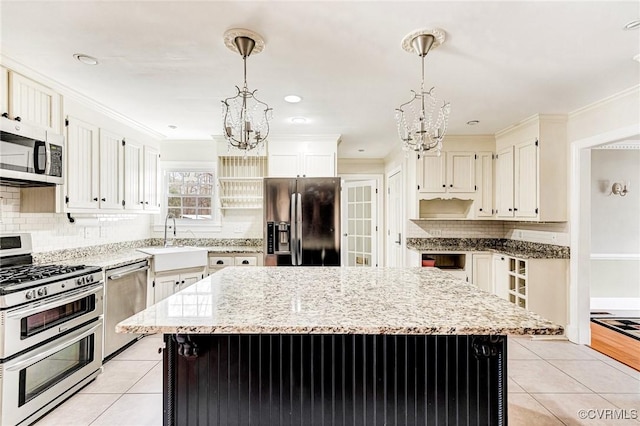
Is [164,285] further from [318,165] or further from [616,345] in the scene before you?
[616,345]

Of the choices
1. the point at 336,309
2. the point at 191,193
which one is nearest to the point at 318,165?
the point at 191,193

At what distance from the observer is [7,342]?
74.4 inches

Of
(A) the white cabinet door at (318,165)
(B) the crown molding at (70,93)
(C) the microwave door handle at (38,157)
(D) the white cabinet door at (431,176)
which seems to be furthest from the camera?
(D) the white cabinet door at (431,176)

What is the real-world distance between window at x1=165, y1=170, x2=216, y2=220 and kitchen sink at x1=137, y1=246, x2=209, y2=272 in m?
0.89

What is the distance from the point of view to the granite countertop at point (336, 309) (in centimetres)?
121

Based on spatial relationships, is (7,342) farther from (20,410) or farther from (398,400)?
(398,400)

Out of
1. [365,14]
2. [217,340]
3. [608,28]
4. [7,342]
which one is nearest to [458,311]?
[217,340]

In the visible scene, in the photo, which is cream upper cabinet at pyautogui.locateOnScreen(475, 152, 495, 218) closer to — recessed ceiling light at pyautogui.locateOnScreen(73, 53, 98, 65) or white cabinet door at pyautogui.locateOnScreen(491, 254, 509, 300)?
white cabinet door at pyautogui.locateOnScreen(491, 254, 509, 300)

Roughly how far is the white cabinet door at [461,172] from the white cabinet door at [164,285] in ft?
12.0

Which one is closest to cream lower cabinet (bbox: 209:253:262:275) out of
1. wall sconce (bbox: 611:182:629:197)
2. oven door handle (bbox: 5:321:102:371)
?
oven door handle (bbox: 5:321:102:371)

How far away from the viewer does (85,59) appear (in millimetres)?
2295

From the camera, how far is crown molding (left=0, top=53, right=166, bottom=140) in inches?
90.7

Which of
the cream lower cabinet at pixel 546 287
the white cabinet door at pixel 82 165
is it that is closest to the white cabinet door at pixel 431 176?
the cream lower cabinet at pixel 546 287

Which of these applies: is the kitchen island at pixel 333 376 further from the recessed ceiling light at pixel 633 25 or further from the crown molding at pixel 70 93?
the crown molding at pixel 70 93
